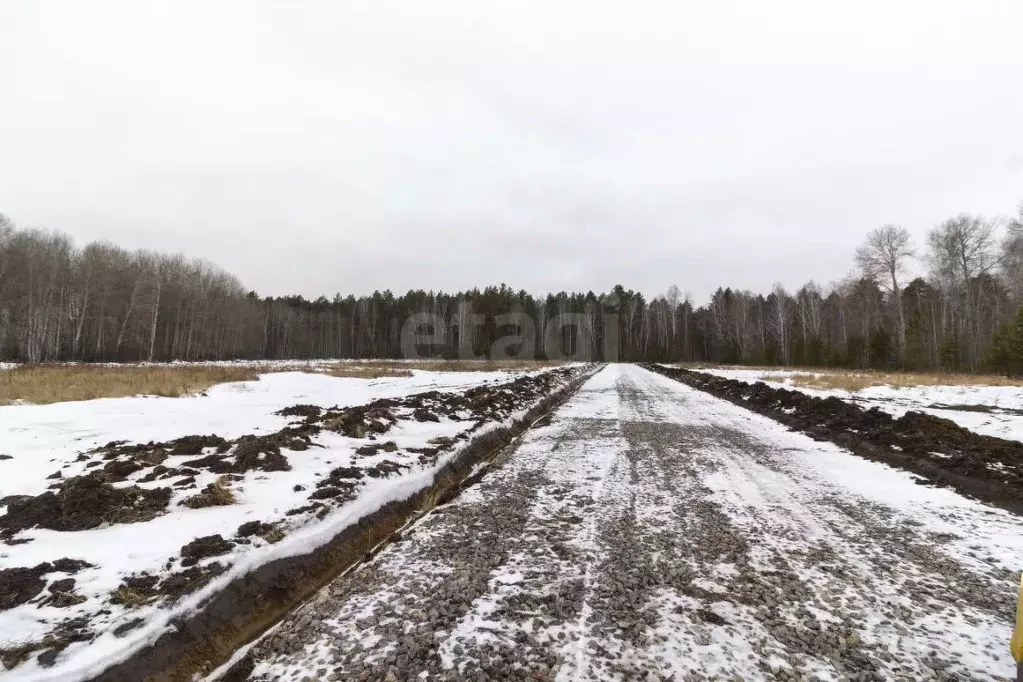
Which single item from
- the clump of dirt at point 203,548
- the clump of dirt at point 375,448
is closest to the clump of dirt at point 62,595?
the clump of dirt at point 203,548

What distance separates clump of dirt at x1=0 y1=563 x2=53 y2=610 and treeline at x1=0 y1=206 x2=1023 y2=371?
43331 millimetres

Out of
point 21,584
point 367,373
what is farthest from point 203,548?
point 367,373

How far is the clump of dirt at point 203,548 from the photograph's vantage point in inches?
130

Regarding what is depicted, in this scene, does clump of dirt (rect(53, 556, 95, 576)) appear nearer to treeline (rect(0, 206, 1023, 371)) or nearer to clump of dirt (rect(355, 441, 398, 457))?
clump of dirt (rect(355, 441, 398, 457))

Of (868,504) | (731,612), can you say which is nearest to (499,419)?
(868,504)

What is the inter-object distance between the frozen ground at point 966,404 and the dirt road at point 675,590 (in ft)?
20.4

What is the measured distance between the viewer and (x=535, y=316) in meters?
97.2

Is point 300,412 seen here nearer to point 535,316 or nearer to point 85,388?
point 85,388

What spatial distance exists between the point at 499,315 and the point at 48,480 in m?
83.7

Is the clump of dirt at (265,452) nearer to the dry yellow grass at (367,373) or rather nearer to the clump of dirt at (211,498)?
the clump of dirt at (211,498)

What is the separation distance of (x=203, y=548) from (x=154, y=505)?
1.26 meters

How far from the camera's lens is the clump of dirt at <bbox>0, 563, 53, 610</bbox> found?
2.67 m

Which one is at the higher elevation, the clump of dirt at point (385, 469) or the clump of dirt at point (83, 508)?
the clump of dirt at point (83, 508)

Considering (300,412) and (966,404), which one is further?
(966,404)
